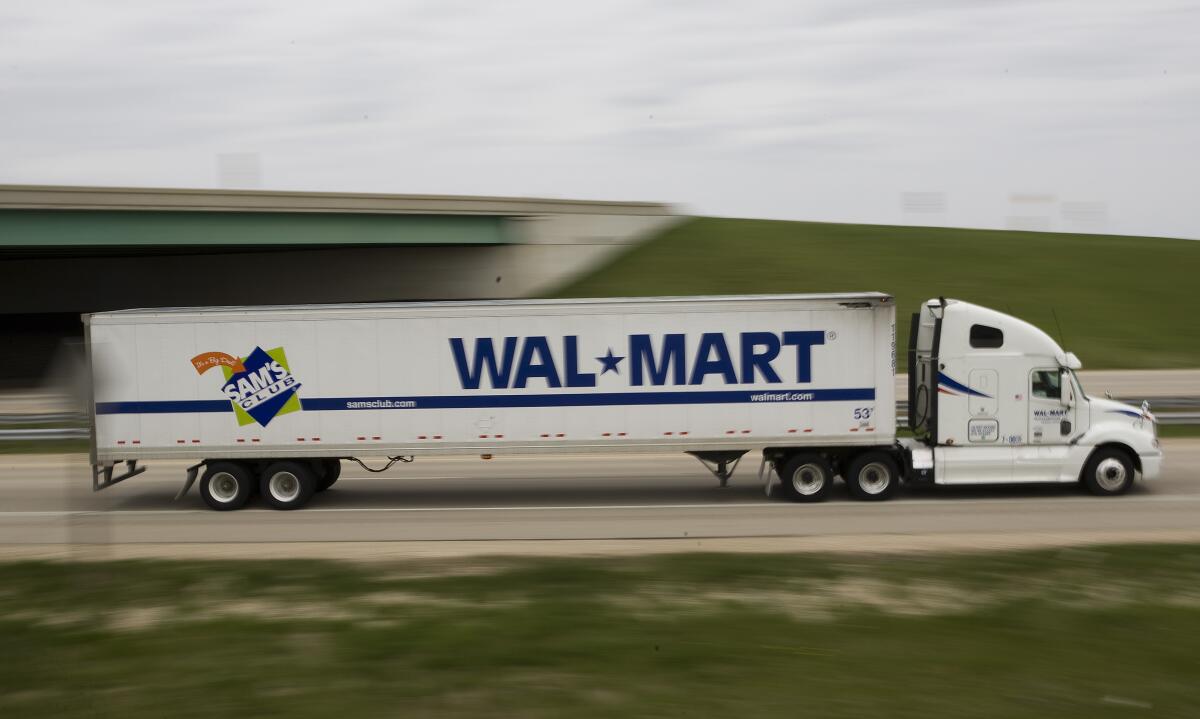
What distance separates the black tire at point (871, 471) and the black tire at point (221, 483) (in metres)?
9.84

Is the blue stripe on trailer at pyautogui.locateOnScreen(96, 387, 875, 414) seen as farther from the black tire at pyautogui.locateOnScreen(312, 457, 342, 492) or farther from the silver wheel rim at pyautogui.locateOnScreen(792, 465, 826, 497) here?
the black tire at pyautogui.locateOnScreen(312, 457, 342, 492)

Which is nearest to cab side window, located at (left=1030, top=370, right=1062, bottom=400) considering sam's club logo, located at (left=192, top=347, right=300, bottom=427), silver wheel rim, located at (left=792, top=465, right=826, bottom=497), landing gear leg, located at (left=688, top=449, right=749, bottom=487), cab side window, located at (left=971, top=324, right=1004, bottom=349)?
cab side window, located at (left=971, top=324, right=1004, bottom=349)

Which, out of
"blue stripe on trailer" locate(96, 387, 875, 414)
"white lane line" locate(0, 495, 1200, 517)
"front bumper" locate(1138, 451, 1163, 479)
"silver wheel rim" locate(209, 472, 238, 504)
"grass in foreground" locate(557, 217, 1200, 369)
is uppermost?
"grass in foreground" locate(557, 217, 1200, 369)

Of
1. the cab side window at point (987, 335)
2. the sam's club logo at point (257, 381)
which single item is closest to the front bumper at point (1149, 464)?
the cab side window at point (987, 335)

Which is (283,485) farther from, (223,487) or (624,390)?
(624,390)

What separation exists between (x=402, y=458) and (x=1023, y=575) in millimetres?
9937

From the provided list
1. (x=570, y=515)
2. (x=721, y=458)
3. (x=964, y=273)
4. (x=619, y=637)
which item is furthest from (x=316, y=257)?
(x=619, y=637)

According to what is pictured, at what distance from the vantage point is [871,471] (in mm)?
16250

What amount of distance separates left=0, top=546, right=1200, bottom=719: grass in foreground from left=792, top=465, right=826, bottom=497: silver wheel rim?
447cm

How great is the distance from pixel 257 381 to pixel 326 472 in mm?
2395

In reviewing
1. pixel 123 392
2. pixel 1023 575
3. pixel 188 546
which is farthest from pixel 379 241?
pixel 1023 575

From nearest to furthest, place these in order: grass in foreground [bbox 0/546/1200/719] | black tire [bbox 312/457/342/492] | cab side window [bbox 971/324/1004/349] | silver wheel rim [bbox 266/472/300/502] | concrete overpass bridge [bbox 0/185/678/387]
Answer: grass in foreground [bbox 0/546/1200/719] < cab side window [bbox 971/324/1004/349] < silver wheel rim [bbox 266/472/300/502] < black tire [bbox 312/457/342/492] < concrete overpass bridge [bbox 0/185/678/387]

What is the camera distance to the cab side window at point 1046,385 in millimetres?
16031

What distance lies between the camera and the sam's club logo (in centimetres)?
1631
